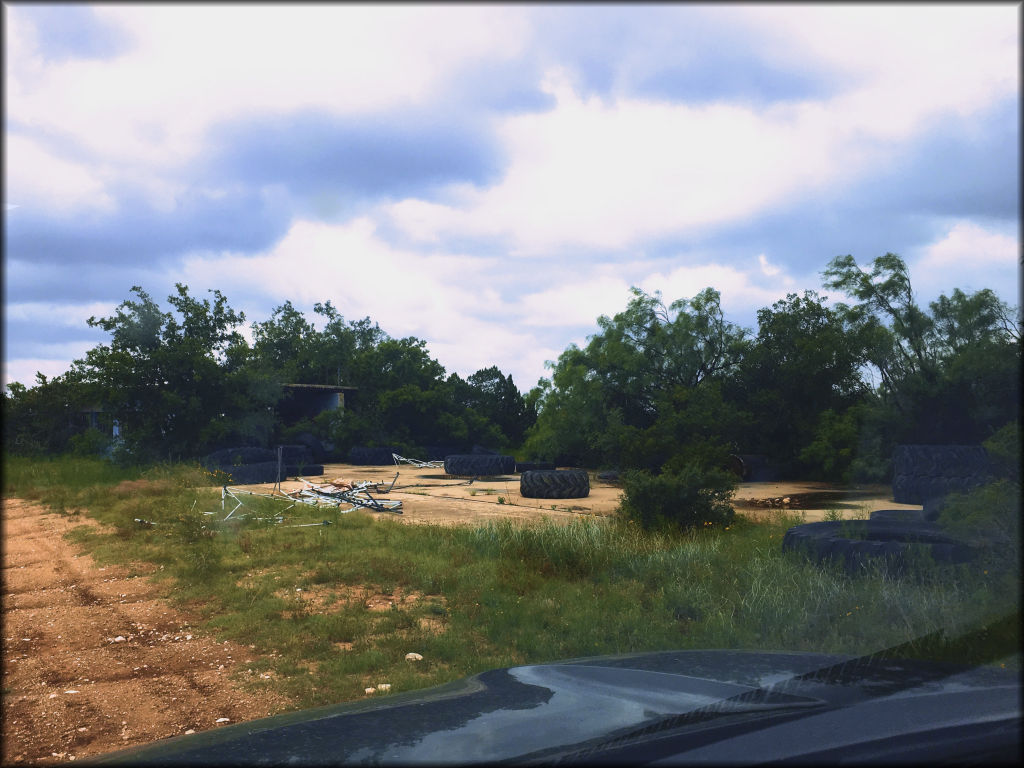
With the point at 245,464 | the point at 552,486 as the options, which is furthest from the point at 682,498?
the point at 245,464

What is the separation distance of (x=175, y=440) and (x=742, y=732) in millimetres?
21643

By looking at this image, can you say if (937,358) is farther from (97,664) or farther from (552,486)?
(552,486)

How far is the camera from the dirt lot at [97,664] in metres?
3.65

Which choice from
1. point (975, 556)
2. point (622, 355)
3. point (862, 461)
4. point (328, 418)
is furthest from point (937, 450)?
point (328, 418)

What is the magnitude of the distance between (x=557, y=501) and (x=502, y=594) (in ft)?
25.6

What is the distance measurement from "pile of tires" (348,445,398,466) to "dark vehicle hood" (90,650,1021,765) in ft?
82.0

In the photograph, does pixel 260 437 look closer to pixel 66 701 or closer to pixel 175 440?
pixel 175 440

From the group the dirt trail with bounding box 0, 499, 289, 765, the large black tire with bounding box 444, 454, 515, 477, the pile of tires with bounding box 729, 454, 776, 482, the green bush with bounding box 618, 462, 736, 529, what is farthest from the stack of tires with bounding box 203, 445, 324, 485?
the pile of tires with bounding box 729, 454, 776, 482

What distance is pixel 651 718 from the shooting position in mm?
1695

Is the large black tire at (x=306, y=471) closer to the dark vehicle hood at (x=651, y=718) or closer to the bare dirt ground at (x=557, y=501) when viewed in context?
the bare dirt ground at (x=557, y=501)

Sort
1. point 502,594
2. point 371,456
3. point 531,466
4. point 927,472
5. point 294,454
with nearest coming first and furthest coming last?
point 502,594 < point 927,472 < point 531,466 < point 294,454 < point 371,456

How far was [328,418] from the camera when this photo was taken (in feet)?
98.5

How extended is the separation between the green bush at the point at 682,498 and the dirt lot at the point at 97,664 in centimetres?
559

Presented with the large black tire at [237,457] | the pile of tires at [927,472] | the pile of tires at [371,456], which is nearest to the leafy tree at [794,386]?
the pile of tires at [927,472]
